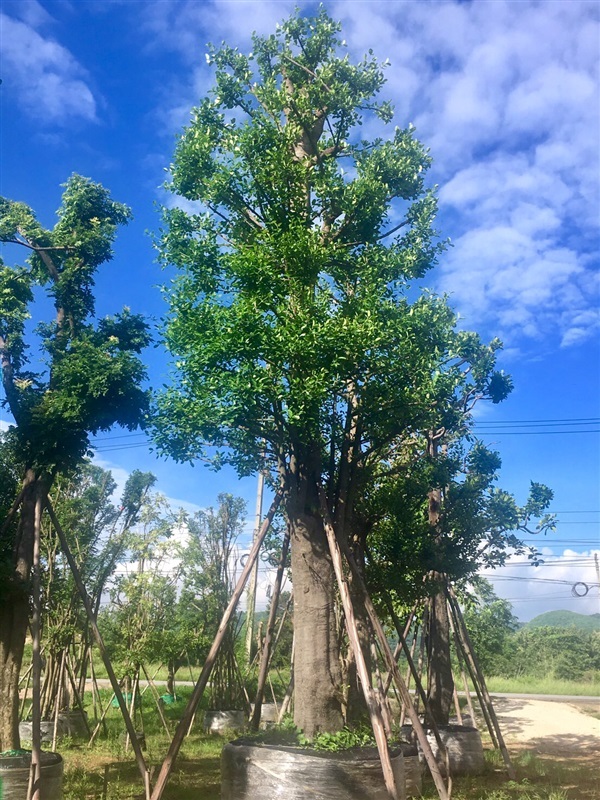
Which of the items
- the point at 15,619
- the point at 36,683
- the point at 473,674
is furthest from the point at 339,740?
the point at 473,674

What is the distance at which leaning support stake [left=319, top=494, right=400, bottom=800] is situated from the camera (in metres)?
6.89

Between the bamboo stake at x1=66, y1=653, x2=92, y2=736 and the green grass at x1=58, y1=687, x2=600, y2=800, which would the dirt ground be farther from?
the bamboo stake at x1=66, y1=653, x2=92, y2=736

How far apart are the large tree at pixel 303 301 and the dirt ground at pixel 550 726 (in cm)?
1180

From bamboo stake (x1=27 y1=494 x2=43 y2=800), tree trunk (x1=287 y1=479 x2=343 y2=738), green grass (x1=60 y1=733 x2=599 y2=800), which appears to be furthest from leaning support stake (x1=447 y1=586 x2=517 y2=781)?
bamboo stake (x1=27 y1=494 x2=43 y2=800)

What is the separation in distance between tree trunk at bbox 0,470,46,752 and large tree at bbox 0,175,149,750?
0.05 feet

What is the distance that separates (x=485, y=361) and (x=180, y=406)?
730 cm

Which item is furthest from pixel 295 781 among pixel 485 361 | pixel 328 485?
pixel 485 361

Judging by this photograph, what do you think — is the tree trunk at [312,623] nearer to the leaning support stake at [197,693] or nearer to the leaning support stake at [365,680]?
the leaning support stake at [365,680]

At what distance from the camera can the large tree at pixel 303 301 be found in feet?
27.8

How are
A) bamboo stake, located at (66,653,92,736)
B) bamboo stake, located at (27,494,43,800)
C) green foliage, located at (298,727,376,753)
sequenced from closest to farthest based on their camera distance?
green foliage, located at (298,727,376,753) < bamboo stake, located at (27,494,43,800) < bamboo stake, located at (66,653,92,736)

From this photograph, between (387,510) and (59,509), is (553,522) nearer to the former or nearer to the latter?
(387,510)

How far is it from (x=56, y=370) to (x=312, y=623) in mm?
5799

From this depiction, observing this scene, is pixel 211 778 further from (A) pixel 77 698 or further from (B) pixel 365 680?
(A) pixel 77 698

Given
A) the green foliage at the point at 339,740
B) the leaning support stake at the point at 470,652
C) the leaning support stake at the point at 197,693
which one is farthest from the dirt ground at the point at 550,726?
the leaning support stake at the point at 197,693
